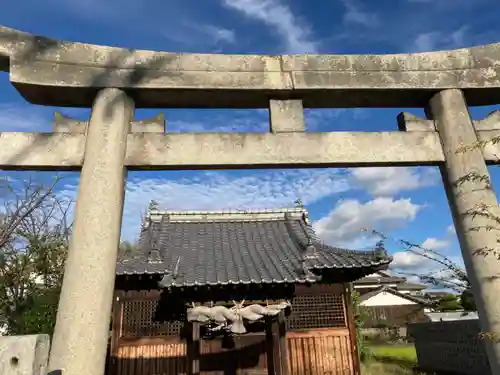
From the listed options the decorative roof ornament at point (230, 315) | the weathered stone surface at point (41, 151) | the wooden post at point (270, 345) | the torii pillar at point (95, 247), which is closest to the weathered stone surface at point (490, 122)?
the torii pillar at point (95, 247)

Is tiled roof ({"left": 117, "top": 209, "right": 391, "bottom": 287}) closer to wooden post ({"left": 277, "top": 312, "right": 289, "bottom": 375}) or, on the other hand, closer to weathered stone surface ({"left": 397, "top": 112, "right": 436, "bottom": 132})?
wooden post ({"left": 277, "top": 312, "right": 289, "bottom": 375})

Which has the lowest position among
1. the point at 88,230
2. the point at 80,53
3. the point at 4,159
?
the point at 88,230

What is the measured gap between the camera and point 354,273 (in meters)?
9.38

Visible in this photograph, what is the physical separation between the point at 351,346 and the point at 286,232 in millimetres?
4402

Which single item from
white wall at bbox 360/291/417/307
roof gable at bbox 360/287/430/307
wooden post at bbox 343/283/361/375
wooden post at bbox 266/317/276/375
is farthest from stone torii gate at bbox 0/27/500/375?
white wall at bbox 360/291/417/307

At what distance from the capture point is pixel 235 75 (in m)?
3.93

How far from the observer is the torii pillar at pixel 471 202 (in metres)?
3.30

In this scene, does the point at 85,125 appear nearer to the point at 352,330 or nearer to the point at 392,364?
the point at 352,330

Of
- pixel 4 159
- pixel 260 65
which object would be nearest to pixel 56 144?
pixel 4 159

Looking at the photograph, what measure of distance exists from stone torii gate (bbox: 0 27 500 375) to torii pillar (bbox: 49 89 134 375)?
1 centimetres

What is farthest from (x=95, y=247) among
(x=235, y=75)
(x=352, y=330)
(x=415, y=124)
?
(x=352, y=330)

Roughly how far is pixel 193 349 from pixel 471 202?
245 inches

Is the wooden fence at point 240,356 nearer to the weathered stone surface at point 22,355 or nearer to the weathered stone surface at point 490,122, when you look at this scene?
the weathered stone surface at point 490,122

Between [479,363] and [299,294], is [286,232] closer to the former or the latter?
[299,294]
